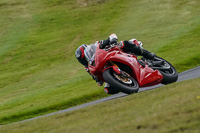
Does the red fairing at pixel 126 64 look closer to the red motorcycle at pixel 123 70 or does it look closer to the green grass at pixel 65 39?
the red motorcycle at pixel 123 70

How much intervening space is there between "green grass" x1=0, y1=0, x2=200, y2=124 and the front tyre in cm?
497

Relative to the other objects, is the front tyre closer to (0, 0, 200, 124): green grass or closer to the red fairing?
the red fairing

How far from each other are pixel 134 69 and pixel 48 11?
28.1m

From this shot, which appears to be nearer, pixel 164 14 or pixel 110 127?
pixel 110 127

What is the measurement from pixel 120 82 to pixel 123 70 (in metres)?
0.68

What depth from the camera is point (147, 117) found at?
543 centimetres

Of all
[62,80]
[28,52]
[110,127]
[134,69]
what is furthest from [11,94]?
[110,127]

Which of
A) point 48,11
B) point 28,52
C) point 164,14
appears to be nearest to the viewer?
point 28,52

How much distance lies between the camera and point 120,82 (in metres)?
8.76

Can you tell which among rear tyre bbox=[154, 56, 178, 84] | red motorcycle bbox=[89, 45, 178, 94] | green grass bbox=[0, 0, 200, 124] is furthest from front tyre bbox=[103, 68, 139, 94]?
green grass bbox=[0, 0, 200, 124]

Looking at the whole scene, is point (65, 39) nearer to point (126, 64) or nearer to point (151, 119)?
point (126, 64)

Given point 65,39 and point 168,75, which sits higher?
point 168,75

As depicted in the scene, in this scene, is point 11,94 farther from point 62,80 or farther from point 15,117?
point 15,117

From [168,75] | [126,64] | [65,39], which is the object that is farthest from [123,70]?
[65,39]
